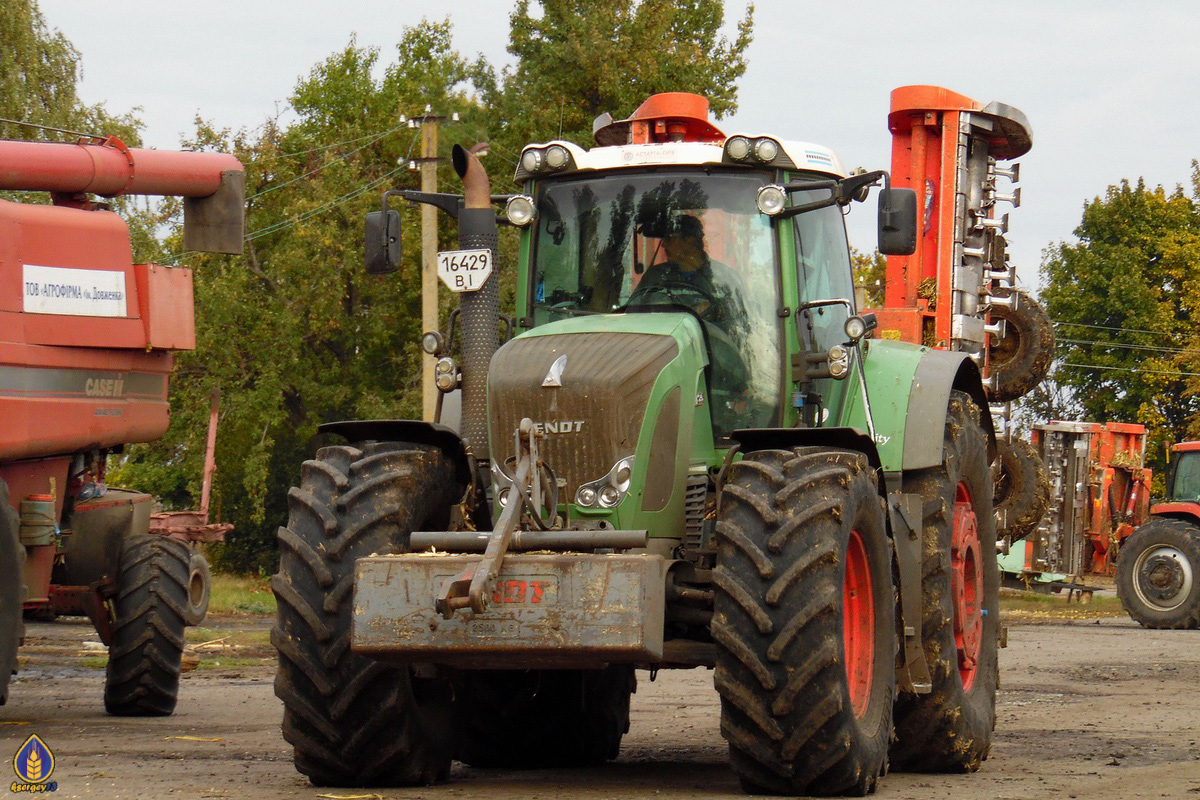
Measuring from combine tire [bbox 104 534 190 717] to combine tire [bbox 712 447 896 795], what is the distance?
5.64 meters

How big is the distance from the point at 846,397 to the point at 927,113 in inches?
249

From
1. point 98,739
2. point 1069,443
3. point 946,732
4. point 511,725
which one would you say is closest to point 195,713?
point 98,739

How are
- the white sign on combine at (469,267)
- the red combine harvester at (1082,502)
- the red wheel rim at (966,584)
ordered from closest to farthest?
the white sign on combine at (469,267) → the red wheel rim at (966,584) → the red combine harvester at (1082,502)

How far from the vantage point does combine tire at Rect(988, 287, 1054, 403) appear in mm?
15500

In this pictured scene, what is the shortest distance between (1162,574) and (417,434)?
17458 mm

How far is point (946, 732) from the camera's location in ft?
29.7

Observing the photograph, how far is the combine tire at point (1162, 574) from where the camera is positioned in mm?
23297

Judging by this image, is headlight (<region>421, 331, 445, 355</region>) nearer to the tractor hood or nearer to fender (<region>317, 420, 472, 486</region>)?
fender (<region>317, 420, 472, 486</region>)

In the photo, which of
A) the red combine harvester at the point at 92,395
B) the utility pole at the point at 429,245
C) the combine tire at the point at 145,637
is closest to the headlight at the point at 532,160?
the red combine harvester at the point at 92,395

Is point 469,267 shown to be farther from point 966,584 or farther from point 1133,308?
point 1133,308

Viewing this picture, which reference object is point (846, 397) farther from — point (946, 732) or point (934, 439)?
point (946, 732)

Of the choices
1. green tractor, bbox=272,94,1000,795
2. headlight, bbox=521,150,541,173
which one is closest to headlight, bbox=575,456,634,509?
green tractor, bbox=272,94,1000,795

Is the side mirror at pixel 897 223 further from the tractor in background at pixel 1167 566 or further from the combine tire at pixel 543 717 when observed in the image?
the tractor in background at pixel 1167 566

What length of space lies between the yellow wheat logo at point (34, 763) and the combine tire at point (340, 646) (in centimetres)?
112
